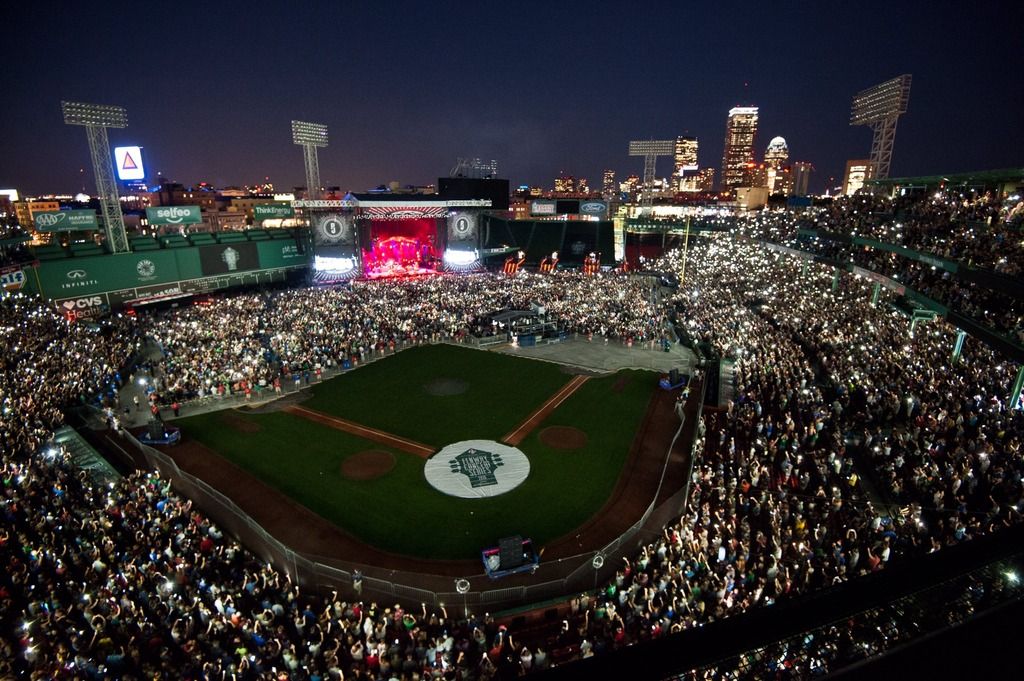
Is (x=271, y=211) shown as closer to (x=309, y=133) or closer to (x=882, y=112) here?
(x=309, y=133)

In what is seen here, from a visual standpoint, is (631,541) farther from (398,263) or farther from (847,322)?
(398,263)

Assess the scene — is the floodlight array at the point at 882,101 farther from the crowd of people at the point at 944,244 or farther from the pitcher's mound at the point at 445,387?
the pitcher's mound at the point at 445,387

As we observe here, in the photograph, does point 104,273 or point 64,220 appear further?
point 64,220

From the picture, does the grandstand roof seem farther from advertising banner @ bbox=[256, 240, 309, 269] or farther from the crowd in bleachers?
advertising banner @ bbox=[256, 240, 309, 269]

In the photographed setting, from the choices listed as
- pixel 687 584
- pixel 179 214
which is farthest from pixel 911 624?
pixel 179 214

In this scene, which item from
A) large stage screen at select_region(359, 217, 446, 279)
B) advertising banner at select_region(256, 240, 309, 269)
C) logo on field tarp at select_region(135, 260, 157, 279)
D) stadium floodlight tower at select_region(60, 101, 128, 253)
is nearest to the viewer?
stadium floodlight tower at select_region(60, 101, 128, 253)

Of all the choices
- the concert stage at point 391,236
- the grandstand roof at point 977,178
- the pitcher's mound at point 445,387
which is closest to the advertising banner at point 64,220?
the concert stage at point 391,236

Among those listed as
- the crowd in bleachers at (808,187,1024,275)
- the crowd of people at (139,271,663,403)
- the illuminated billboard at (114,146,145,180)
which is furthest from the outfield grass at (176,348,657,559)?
the illuminated billboard at (114,146,145,180)

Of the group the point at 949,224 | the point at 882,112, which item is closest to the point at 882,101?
the point at 882,112
